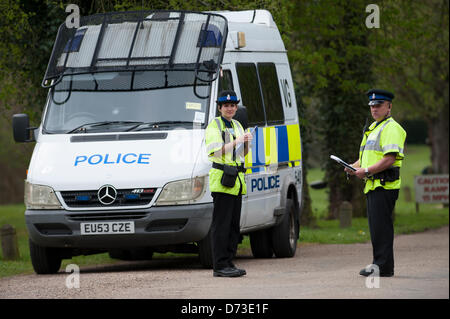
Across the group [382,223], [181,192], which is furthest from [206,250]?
[382,223]

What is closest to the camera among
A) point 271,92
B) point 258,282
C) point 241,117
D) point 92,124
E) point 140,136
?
point 258,282

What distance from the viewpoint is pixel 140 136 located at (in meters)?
12.1

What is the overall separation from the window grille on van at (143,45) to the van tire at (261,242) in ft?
9.42

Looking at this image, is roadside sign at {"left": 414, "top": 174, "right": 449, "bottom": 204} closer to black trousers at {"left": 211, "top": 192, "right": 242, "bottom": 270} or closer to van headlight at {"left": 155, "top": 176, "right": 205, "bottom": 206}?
van headlight at {"left": 155, "top": 176, "right": 205, "bottom": 206}

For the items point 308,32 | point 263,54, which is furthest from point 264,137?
point 308,32

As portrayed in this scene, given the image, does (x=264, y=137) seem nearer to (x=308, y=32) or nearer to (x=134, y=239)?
(x=134, y=239)

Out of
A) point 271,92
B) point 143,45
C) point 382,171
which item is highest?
point 143,45

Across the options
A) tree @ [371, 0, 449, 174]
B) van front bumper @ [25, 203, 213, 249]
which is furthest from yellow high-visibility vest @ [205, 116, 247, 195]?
tree @ [371, 0, 449, 174]

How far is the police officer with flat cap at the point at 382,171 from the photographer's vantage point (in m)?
10.5

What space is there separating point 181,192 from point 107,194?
2.67 feet

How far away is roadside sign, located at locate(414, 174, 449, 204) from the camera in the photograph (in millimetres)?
27812

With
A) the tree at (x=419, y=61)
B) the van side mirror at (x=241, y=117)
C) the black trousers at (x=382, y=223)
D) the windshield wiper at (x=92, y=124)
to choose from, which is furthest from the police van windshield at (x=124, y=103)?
the tree at (x=419, y=61)

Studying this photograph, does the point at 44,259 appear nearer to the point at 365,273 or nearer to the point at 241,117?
the point at 241,117

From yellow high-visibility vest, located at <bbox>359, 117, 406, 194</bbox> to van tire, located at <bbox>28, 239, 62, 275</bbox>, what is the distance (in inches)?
160
